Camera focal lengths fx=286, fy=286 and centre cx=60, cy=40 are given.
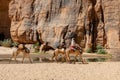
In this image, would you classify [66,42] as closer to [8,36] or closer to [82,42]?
[82,42]

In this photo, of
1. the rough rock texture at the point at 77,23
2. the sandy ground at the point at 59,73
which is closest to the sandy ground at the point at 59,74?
the sandy ground at the point at 59,73

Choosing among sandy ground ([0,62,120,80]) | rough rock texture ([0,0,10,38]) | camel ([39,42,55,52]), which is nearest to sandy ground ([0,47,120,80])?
sandy ground ([0,62,120,80])

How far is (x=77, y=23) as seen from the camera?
29453 mm

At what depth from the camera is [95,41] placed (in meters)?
29.5

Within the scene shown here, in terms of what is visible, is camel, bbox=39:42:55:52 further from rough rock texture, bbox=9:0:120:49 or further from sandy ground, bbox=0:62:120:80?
sandy ground, bbox=0:62:120:80

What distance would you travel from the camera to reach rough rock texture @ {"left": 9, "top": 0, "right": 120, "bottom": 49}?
27609 mm

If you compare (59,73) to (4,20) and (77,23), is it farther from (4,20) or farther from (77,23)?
(4,20)

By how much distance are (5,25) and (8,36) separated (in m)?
1.67

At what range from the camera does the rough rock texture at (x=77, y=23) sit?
27609mm

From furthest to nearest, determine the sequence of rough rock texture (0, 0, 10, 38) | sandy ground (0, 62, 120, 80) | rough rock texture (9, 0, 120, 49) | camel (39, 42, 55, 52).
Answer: rough rock texture (0, 0, 10, 38) < camel (39, 42, 55, 52) < rough rock texture (9, 0, 120, 49) < sandy ground (0, 62, 120, 80)

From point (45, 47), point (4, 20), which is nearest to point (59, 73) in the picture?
point (45, 47)

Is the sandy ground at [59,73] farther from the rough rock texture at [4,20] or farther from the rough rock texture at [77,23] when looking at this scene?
the rough rock texture at [4,20]

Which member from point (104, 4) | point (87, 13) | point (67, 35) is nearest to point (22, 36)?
point (67, 35)

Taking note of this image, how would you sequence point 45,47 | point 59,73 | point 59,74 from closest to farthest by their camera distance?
point 59,74
point 59,73
point 45,47
